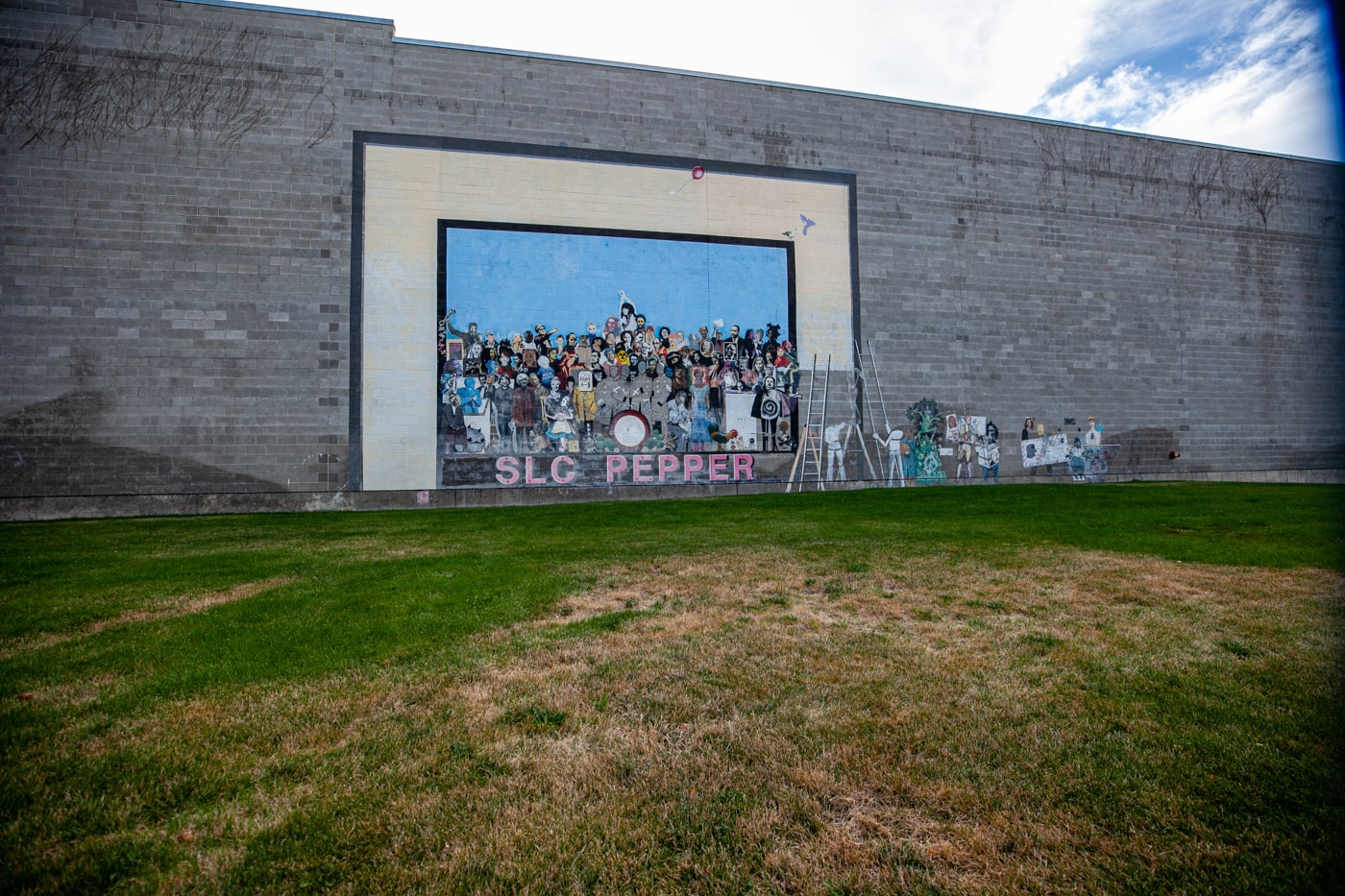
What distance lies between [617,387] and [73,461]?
13953 mm

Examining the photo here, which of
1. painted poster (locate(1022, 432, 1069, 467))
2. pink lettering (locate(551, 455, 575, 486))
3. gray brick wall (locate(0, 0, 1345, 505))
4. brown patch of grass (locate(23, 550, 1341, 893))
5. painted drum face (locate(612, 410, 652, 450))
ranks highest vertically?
gray brick wall (locate(0, 0, 1345, 505))

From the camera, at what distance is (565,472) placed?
63.4 feet

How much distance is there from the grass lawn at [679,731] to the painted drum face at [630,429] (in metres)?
12.0

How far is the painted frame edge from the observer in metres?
18.1

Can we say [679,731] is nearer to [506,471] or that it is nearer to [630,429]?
[506,471]

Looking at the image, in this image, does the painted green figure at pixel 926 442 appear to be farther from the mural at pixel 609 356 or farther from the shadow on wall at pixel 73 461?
the shadow on wall at pixel 73 461

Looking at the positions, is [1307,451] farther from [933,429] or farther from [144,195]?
[144,195]

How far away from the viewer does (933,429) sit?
73.4ft

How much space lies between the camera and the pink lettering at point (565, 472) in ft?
63.2

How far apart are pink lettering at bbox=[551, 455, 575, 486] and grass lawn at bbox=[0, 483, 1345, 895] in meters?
11.3

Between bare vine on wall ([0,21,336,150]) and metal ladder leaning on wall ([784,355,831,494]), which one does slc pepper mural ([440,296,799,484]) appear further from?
bare vine on wall ([0,21,336,150])

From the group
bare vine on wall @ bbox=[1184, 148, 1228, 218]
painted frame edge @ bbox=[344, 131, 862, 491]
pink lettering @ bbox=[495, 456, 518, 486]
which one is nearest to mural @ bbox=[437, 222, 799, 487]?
pink lettering @ bbox=[495, 456, 518, 486]

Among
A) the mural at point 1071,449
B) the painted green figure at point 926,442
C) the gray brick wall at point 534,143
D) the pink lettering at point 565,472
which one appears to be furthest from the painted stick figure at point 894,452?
the pink lettering at point 565,472

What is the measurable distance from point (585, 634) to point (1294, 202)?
116 feet
